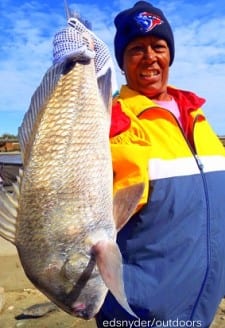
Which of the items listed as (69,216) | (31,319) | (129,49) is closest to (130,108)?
(129,49)

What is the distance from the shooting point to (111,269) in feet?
5.81

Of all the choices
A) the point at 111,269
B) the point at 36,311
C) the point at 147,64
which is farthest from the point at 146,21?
the point at 36,311

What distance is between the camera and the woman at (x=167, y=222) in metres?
2.21

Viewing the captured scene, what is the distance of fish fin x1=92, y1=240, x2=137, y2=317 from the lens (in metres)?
1.76

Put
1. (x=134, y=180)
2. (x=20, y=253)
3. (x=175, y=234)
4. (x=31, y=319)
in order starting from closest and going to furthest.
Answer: (x=20, y=253), (x=134, y=180), (x=175, y=234), (x=31, y=319)

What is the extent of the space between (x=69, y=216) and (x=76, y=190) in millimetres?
96

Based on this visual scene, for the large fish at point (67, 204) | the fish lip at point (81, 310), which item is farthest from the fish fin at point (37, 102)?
the fish lip at point (81, 310)

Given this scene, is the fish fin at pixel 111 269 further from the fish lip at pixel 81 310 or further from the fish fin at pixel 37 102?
the fish fin at pixel 37 102

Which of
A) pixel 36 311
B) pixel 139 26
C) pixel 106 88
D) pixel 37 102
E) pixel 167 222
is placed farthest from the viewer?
pixel 36 311

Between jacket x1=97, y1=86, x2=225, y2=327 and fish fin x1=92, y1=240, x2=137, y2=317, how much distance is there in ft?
1.27

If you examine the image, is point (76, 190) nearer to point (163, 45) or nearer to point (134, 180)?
point (134, 180)

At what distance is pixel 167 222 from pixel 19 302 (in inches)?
150

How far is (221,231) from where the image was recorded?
92.7 inches

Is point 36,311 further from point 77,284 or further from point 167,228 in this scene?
point 77,284
